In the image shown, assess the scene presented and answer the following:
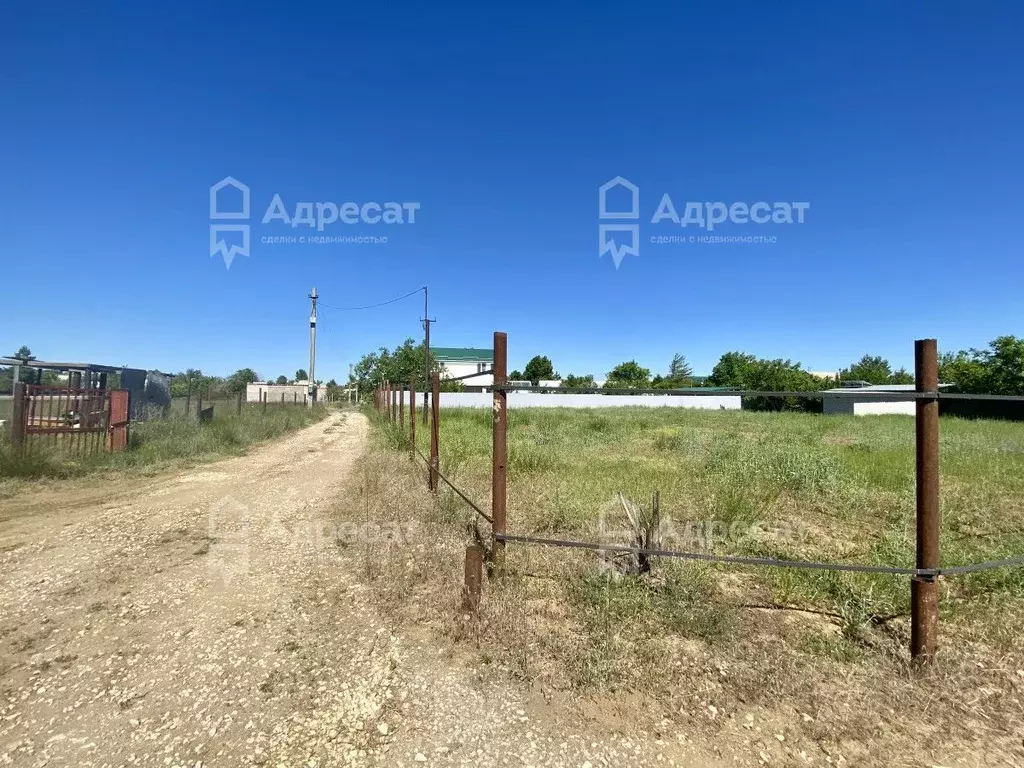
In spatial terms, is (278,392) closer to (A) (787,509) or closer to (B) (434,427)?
(B) (434,427)

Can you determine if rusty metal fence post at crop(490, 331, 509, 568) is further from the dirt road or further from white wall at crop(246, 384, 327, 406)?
white wall at crop(246, 384, 327, 406)

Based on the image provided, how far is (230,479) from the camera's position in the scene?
7566 millimetres

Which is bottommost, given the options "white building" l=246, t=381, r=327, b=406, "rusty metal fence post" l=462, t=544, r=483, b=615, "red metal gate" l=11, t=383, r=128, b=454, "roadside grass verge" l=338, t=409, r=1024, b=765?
"roadside grass verge" l=338, t=409, r=1024, b=765

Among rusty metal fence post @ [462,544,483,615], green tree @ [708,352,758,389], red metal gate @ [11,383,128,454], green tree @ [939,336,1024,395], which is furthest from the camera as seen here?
green tree @ [708,352,758,389]

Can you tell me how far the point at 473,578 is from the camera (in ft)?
9.02

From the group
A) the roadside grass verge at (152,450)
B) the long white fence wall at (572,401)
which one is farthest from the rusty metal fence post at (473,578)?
the long white fence wall at (572,401)

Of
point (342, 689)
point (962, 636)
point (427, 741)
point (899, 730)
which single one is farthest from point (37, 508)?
point (962, 636)

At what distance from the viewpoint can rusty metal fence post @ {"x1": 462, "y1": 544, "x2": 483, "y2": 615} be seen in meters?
2.72

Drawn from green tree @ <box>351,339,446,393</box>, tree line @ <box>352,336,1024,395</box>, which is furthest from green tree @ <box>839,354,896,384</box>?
green tree @ <box>351,339,446,393</box>

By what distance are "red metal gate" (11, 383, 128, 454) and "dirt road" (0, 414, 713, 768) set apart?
16.2 ft

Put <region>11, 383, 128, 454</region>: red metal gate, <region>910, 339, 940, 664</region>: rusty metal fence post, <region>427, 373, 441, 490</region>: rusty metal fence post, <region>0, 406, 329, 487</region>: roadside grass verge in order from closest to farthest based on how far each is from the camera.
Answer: <region>910, 339, 940, 664</region>: rusty metal fence post, <region>427, 373, 441, 490</region>: rusty metal fence post, <region>0, 406, 329, 487</region>: roadside grass verge, <region>11, 383, 128, 454</region>: red metal gate

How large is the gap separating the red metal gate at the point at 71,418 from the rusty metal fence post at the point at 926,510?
1071 centimetres

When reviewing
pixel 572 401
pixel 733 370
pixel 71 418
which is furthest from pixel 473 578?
pixel 733 370

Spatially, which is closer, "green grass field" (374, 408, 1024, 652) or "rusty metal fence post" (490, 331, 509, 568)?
"rusty metal fence post" (490, 331, 509, 568)
